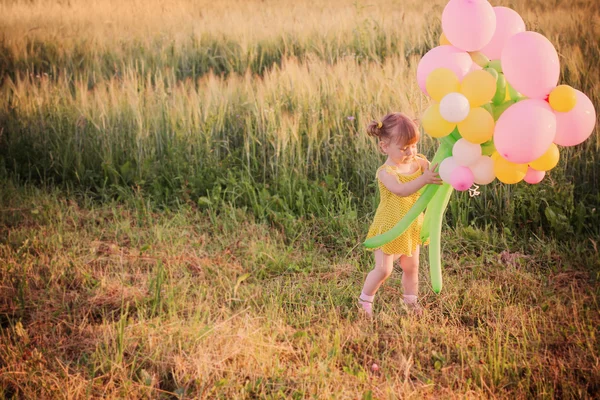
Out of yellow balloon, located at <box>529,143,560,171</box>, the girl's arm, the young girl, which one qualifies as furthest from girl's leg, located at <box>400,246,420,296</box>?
yellow balloon, located at <box>529,143,560,171</box>

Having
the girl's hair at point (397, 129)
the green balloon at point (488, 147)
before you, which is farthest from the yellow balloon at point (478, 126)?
the girl's hair at point (397, 129)

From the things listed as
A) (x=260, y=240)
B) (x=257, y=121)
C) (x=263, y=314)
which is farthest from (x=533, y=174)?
(x=257, y=121)

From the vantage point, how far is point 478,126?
2.18m

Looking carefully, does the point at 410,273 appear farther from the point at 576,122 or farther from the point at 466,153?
the point at 576,122

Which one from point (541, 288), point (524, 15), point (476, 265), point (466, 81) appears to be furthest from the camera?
point (524, 15)

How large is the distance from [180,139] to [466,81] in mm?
2613

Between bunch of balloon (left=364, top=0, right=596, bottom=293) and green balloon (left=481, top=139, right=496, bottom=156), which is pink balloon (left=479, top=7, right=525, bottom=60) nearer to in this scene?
bunch of balloon (left=364, top=0, right=596, bottom=293)

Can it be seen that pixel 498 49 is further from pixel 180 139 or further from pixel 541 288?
pixel 180 139

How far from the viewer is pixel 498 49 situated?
2.42 meters

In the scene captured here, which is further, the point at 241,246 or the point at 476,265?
the point at 241,246

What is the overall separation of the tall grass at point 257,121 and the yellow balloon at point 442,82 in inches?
61.3

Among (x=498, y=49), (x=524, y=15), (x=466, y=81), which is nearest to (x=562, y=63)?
(x=524, y=15)

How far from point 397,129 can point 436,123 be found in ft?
1.07

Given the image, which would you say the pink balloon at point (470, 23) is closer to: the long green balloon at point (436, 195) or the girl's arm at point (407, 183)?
the long green balloon at point (436, 195)
